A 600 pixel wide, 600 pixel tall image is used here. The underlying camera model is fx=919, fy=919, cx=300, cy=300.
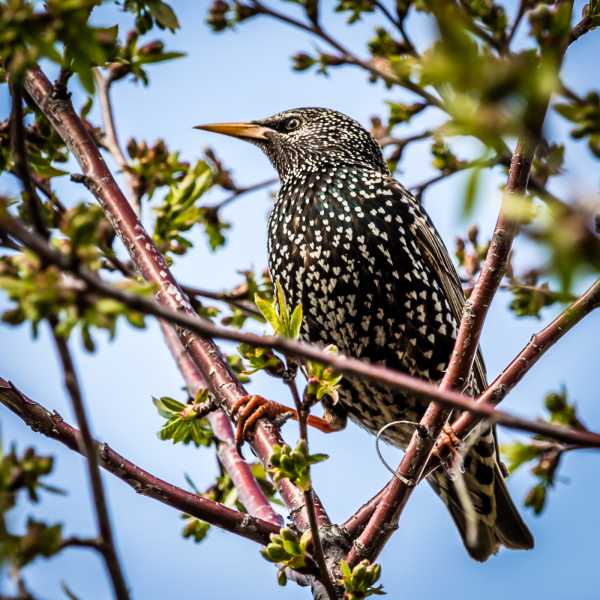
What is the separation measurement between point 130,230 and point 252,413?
719mm

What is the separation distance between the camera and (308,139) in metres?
4.41

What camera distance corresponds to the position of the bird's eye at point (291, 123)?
4573 mm

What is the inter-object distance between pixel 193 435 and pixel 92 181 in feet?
3.06

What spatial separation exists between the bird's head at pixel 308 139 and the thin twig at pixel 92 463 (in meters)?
2.96

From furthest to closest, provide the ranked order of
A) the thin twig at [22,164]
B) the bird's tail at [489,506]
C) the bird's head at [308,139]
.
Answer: the bird's head at [308,139], the bird's tail at [489,506], the thin twig at [22,164]

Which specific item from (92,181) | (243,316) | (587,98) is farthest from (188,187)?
(587,98)

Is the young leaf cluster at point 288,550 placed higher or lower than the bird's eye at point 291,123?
lower

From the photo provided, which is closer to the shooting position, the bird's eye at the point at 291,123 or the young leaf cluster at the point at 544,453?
the young leaf cluster at the point at 544,453

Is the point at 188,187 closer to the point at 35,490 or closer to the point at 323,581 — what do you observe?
the point at 323,581

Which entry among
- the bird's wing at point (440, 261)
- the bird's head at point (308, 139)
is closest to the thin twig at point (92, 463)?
the bird's wing at point (440, 261)

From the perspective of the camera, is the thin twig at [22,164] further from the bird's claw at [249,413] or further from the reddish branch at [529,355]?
the bird's claw at [249,413]

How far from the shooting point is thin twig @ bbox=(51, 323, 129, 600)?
1186mm

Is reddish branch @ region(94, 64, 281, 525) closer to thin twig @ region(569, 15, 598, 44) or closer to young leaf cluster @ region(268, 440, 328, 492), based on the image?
young leaf cluster @ region(268, 440, 328, 492)

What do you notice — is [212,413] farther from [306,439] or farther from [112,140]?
[306,439]
